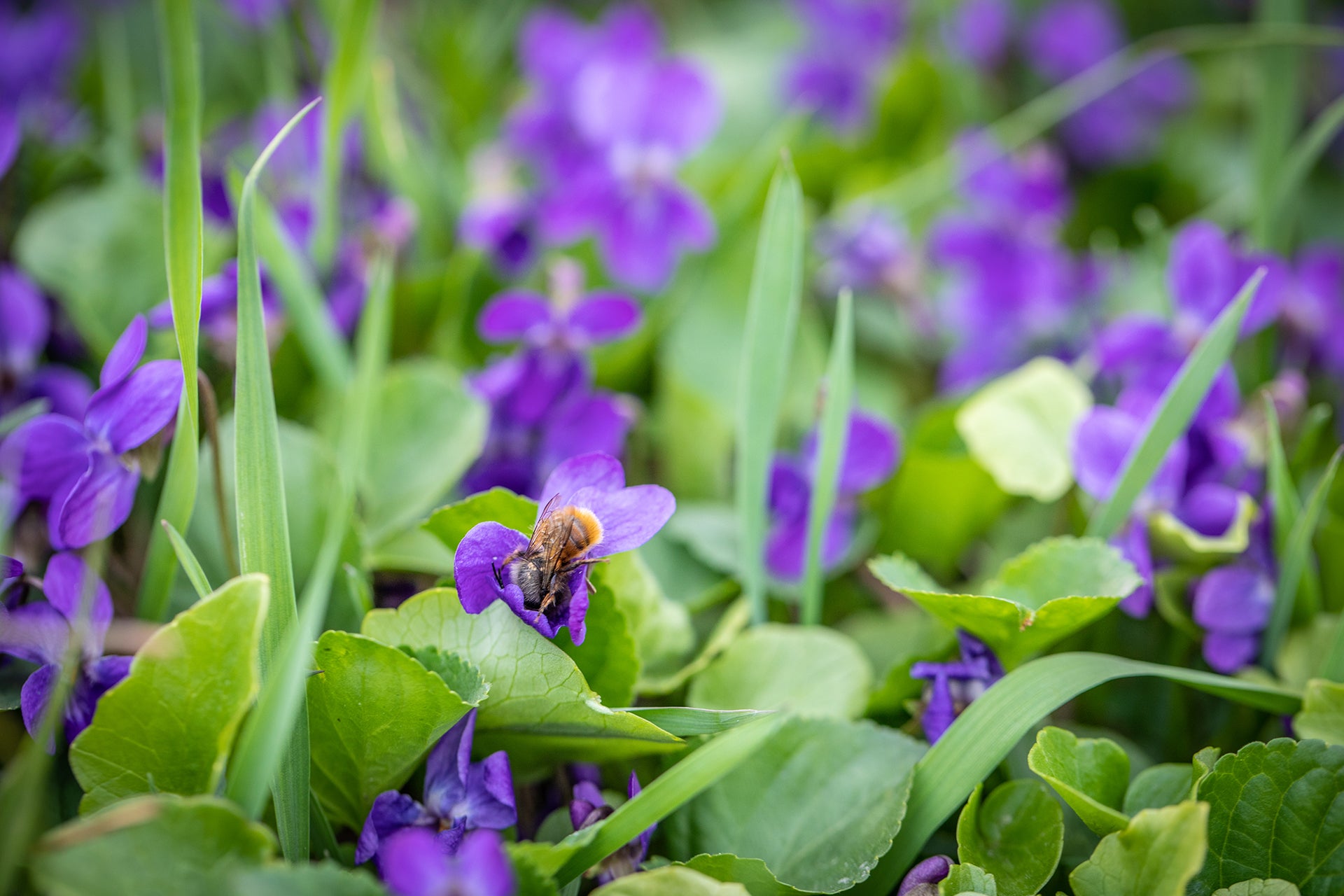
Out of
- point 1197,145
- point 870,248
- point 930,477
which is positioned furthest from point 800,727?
point 1197,145

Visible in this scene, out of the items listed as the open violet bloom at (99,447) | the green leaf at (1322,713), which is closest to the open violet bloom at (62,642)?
the open violet bloom at (99,447)

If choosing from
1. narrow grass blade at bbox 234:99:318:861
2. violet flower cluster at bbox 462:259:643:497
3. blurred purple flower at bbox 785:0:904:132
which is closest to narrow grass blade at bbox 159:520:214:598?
narrow grass blade at bbox 234:99:318:861

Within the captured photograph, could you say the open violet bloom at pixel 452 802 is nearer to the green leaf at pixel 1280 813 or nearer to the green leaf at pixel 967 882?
the green leaf at pixel 967 882

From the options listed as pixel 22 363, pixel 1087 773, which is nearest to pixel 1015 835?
pixel 1087 773

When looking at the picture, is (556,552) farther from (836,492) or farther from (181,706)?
(836,492)

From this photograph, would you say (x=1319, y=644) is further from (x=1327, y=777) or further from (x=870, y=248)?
(x=870, y=248)

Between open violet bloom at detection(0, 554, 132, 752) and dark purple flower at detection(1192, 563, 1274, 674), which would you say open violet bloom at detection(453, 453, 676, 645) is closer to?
open violet bloom at detection(0, 554, 132, 752)

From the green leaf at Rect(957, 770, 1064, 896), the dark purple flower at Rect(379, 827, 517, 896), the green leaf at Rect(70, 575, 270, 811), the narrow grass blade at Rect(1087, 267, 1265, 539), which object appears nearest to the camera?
the dark purple flower at Rect(379, 827, 517, 896)
